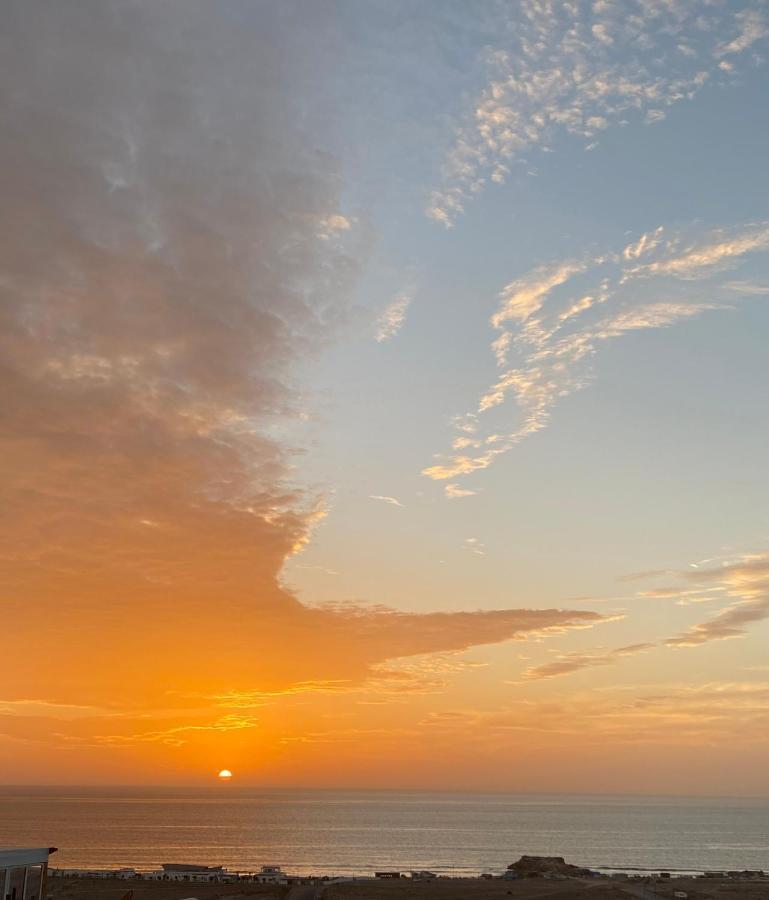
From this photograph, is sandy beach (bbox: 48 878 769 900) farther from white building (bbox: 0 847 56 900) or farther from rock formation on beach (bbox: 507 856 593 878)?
white building (bbox: 0 847 56 900)

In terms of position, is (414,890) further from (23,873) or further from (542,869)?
(23,873)

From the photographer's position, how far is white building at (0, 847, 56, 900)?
41.0 meters

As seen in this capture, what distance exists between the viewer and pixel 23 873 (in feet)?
138

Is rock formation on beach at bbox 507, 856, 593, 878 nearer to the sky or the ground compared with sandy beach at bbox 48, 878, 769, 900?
nearer to the sky

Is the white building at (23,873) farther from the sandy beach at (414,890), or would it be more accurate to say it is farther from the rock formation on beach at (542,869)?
the rock formation on beach at (542,869)

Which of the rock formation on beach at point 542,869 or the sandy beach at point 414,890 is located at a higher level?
the rock formation on beach at point 542,869

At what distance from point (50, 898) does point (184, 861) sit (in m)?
99.1

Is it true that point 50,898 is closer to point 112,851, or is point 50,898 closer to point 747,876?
point 747,876

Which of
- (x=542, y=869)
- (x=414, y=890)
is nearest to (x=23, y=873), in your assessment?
(x=414, y=890)

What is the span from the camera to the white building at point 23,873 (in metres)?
41.0

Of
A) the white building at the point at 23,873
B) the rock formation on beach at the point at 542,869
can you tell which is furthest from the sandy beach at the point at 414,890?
the white building at the point at 23,873

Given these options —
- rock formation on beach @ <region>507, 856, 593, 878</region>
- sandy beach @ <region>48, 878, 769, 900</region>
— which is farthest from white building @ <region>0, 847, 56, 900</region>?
rock formation on beach @ <region>507, 856, 593, 878</region>

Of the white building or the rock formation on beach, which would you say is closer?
the white building

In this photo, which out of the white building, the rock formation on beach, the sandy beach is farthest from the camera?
the rock formation on beach
